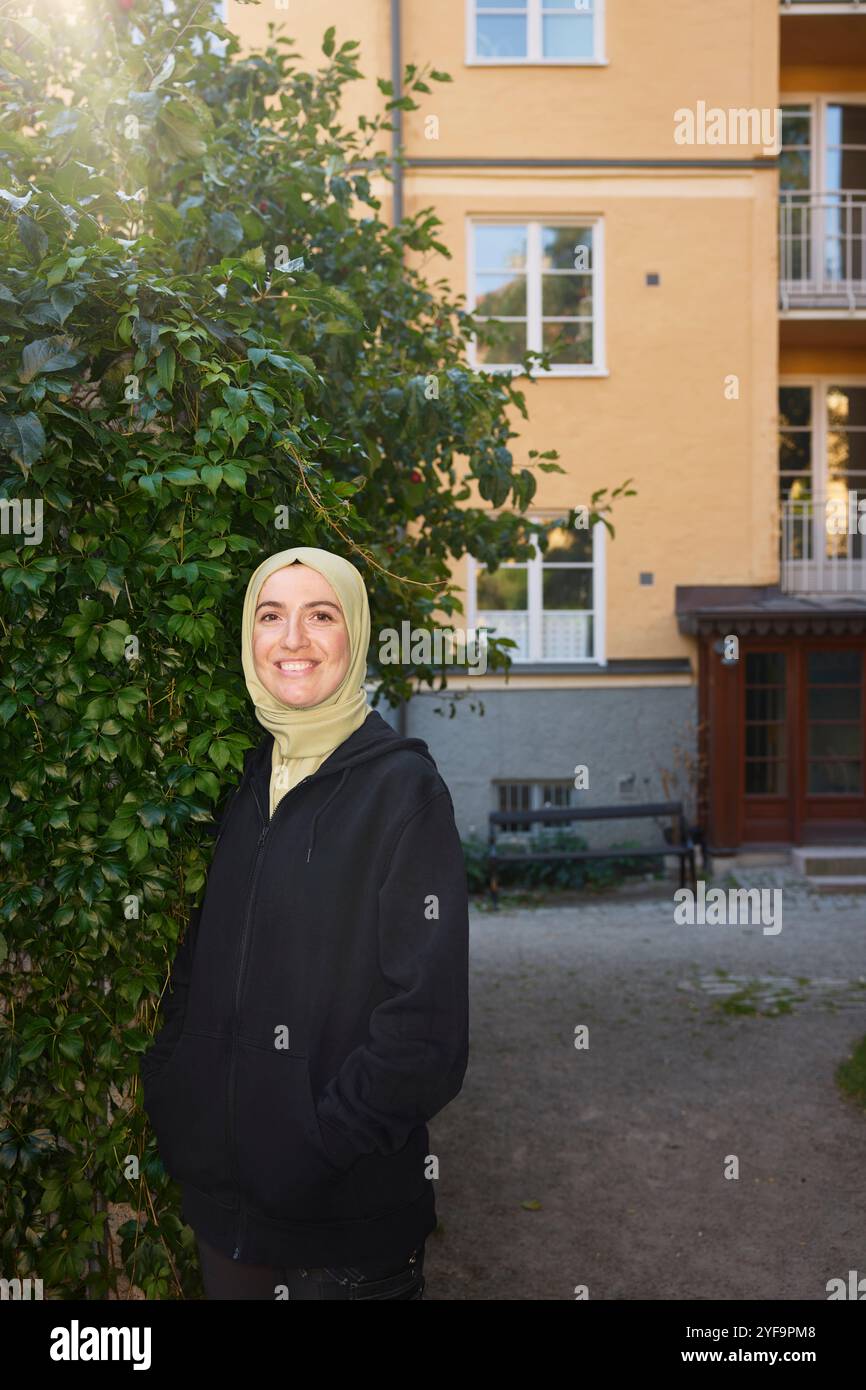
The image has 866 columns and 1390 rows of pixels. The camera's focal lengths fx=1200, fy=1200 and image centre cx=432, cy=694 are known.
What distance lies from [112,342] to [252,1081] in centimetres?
169

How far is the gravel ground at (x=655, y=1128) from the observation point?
4.50m

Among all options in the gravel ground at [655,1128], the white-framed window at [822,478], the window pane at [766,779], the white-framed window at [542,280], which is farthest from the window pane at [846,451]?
the gravel ground at [655,1128]

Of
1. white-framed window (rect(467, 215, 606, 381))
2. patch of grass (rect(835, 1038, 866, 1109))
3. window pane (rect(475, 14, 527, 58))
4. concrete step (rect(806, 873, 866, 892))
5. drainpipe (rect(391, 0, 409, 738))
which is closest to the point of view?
patch of grass (rect(835, 1038, 866, 1109))

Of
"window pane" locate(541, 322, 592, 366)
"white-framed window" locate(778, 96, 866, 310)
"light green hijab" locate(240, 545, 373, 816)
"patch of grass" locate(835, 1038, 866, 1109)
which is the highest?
"white-framed window" locate(778, 96, 866, 310)

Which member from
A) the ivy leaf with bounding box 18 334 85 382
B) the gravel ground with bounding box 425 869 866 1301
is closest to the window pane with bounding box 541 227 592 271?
the gravel ground with bounding box 425 869 866 1301

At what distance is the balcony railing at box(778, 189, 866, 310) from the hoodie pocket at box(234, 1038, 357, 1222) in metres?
13.6

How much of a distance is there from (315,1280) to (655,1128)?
383cm

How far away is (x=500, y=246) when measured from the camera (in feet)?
46.1

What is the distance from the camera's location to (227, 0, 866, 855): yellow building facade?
13.6m

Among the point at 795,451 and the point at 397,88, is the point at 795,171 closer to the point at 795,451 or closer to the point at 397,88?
the point at 795,451

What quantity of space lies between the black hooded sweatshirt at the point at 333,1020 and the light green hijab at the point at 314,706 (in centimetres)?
4

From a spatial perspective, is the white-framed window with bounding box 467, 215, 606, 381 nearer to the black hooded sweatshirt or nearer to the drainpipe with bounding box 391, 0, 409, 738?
the drainpipe with bounding box 391, 0, 409, 738

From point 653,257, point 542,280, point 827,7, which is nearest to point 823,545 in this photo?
point 653,257
